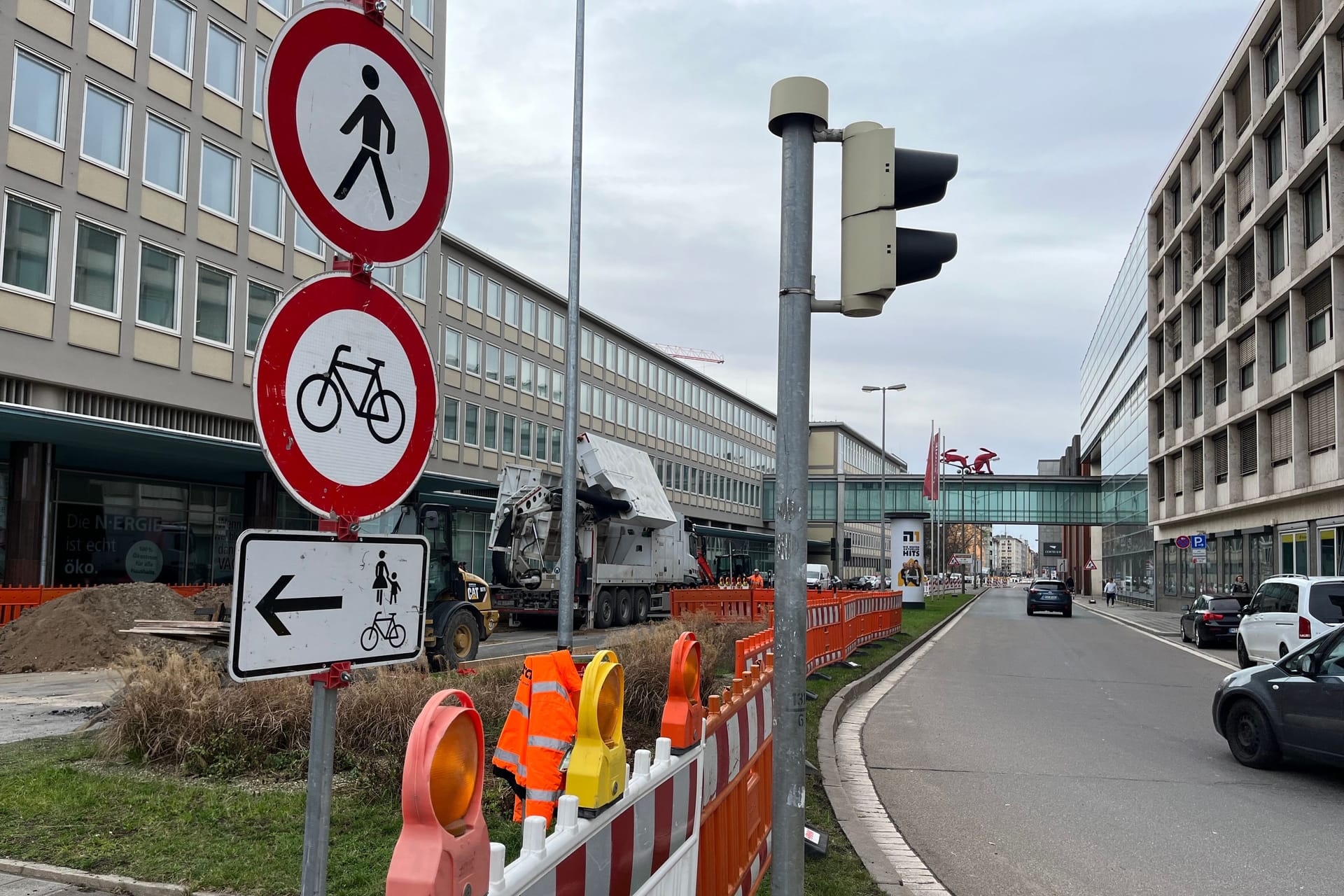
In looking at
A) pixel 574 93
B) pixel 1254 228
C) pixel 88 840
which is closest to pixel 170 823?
pixel 88 840

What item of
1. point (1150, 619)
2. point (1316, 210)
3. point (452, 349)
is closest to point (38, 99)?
point (452, 349)

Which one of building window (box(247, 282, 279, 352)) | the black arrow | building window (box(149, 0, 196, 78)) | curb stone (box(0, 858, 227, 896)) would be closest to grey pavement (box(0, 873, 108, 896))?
curb stone (box(0, 858, 227, 896))

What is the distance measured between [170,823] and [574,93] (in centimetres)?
1396

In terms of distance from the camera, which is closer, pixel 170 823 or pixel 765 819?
pixel 765 819

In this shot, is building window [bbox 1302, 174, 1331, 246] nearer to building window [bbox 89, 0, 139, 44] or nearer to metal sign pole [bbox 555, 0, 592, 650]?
metal sign pole [bbox 555, 0, 592, 650]

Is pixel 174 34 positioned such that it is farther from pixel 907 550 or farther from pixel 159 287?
pixel 907 550

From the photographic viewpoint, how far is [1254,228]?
36.8 meters

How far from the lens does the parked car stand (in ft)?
54.4

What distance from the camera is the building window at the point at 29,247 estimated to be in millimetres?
22578

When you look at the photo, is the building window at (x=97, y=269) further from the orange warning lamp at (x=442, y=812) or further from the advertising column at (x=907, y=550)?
the advertising column at (x=907, y=550)

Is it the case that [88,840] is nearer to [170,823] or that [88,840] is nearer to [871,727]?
[170,823]

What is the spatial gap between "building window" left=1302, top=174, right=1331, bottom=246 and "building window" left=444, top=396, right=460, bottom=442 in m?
32.4

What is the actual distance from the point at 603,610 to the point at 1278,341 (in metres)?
26.0

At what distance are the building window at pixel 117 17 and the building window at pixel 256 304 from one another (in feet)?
22.7
